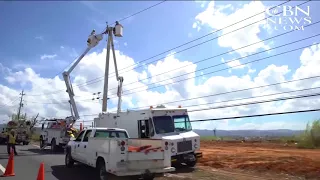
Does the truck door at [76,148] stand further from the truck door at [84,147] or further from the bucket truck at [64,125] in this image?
the bucket truck at [64,125]

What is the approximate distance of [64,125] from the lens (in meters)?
26.1

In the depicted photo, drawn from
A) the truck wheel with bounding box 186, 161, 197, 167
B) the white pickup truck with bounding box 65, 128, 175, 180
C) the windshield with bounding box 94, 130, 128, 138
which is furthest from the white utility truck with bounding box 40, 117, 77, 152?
the white pickup truck with bounding box 65, 128, 175, 180

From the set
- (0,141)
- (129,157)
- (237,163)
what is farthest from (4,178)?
(0,141)

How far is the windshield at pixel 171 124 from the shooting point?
16.3 meters

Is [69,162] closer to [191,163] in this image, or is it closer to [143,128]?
[143,128]

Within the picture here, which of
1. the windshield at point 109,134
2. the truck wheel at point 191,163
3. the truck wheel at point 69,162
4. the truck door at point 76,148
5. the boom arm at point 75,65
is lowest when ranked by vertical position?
the truck wheel at point 191,163

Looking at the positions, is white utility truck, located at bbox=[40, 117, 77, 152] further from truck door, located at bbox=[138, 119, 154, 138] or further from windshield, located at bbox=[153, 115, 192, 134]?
windshield, located at bbox=[153, 115, 192, 134]

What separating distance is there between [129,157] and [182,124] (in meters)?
6.26

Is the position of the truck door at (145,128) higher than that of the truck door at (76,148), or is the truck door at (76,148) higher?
the truck door at (145,128)

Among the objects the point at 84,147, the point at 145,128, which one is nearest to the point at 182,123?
the point at 145,128

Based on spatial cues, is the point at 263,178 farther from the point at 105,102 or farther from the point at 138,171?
the point at 105,102

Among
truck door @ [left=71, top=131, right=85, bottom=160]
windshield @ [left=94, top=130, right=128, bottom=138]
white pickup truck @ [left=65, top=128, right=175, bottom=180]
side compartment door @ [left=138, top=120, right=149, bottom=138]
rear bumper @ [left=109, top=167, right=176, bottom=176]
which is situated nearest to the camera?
rear bumper @ [left=109, top=167, right=176, bottom=176]

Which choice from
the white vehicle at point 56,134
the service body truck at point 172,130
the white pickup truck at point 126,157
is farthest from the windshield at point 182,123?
the white vehicle at point 56,134

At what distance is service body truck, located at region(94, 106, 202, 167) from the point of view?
15.7 metres
